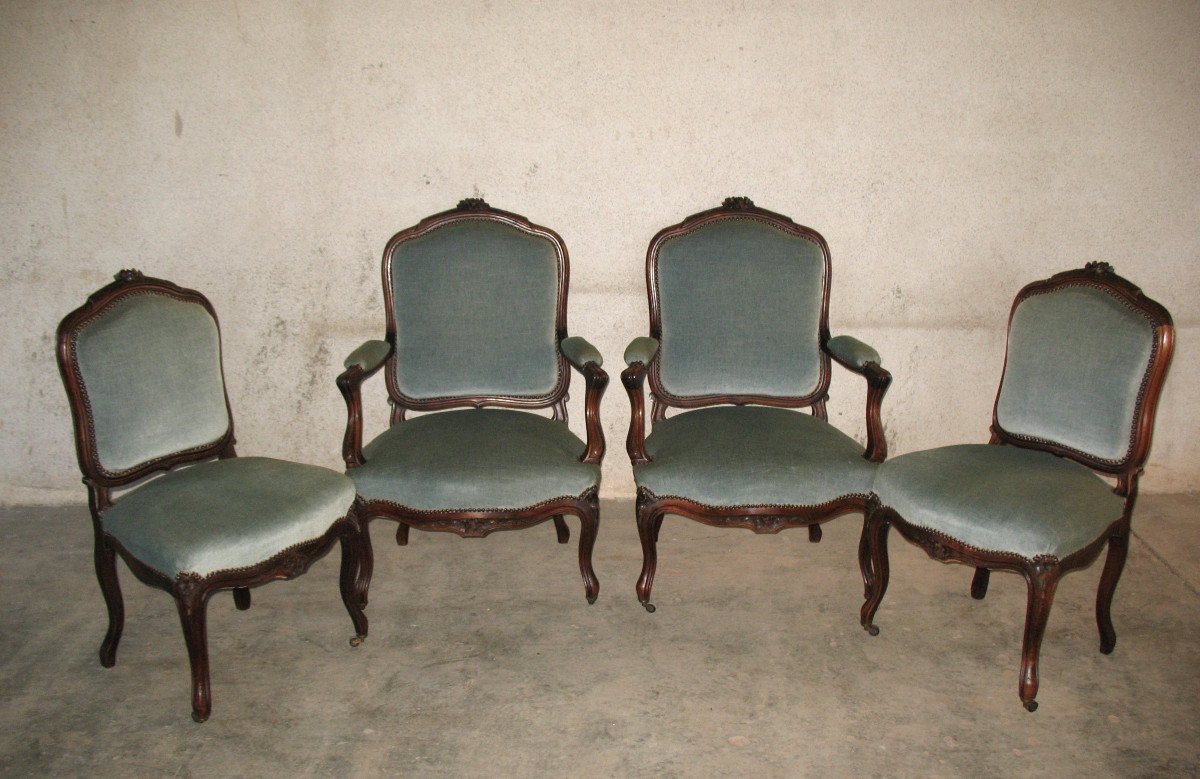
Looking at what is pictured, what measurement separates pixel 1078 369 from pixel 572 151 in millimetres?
1796

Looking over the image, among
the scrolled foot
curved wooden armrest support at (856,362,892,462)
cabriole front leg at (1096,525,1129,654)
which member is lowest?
the scrolled foot

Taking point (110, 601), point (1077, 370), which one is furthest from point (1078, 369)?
point (110, 601)

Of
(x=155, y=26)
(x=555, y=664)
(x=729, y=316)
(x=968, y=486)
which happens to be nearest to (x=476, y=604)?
(x=555, y=664)

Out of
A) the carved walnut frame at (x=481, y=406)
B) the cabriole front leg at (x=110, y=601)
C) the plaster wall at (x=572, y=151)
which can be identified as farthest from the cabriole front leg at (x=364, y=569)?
the plaster wall at (x=572, y=151)

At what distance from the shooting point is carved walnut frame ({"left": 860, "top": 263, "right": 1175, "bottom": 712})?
6.91 feet

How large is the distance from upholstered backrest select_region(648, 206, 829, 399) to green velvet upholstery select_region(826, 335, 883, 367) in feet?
0.26

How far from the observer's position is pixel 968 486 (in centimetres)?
223

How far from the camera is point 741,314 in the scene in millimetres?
2818

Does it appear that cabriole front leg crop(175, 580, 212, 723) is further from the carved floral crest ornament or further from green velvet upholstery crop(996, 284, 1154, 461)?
green velvet upholstery crop(996, 284, 1154, 461)

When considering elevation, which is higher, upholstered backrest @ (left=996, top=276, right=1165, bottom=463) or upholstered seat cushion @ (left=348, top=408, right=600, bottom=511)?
upholstered backrest @ (left=996, top=276, right=1165, bottom=463)

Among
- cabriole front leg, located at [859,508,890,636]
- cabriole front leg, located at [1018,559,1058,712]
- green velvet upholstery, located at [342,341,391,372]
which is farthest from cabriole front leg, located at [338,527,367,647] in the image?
cabriole front leg, located at [1018,559,1058,712]

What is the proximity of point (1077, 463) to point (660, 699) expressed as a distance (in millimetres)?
1424

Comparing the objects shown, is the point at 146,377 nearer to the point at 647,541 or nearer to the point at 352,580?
the point at 352,580

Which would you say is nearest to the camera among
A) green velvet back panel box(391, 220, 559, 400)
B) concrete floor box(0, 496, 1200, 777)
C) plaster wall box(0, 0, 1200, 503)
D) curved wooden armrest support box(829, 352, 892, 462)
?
concrete floor box(0, 496, 1200, 777)
